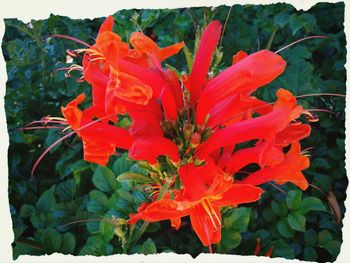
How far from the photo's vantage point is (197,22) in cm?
127

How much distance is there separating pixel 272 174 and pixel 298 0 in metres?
0.45

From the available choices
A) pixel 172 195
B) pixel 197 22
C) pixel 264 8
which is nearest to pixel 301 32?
pixel 264 8

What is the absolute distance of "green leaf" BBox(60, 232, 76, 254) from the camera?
125 centimetres

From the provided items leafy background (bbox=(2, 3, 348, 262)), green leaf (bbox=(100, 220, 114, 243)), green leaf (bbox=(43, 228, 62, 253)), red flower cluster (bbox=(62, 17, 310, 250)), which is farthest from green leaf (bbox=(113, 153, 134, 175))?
red flower cluster (bbox=(62, 17, 310, 250))

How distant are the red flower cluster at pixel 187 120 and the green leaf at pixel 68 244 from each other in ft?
1.46

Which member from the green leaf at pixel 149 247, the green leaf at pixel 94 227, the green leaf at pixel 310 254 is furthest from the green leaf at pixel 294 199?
the green leaf at pixel 94 227

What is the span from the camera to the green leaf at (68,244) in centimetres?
125

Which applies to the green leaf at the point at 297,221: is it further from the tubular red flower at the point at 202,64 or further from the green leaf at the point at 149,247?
the tubular red flower at the point at 202,64

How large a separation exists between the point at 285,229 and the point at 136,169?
0.38 m

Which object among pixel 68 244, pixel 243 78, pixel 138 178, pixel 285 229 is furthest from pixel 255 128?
pixel 68 244

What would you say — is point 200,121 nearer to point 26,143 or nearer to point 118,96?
point 118,96

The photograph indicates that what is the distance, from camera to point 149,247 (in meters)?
1.17

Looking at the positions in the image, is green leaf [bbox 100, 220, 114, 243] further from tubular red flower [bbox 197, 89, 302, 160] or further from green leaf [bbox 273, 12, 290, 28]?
green leaf [bbox 273, 12, 290, 28]

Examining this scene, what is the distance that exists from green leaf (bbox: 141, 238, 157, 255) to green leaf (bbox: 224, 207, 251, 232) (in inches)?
6.5
